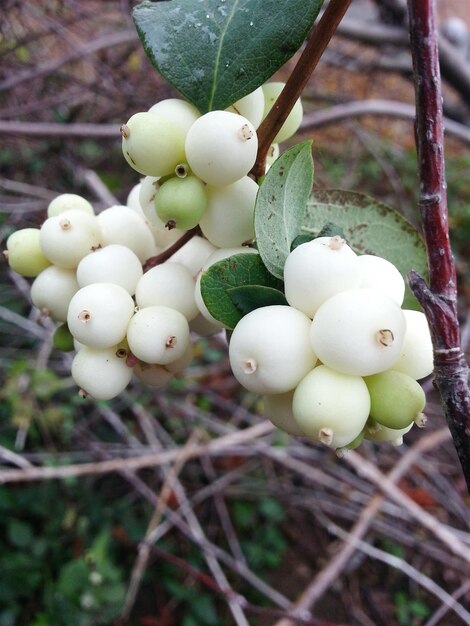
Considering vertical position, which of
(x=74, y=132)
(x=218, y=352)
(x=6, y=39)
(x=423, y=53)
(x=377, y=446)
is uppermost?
(x=423, y=53)

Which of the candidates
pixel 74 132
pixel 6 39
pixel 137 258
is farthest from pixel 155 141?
pixel 6 39

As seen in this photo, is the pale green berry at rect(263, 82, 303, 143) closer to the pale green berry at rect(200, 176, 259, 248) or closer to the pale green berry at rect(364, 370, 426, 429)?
the pale green berry at rect(200, 176, 259, 248)

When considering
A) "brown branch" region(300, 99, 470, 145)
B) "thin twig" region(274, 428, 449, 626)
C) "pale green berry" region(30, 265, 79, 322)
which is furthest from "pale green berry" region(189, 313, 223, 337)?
"brown branch" region(300, 99, 470, 145)

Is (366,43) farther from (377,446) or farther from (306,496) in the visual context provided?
(306,496)

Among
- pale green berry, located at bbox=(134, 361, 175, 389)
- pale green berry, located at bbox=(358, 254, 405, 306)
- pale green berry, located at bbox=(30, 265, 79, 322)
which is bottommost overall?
pale green berry, located at bbox=(134, 361, 175, 389)

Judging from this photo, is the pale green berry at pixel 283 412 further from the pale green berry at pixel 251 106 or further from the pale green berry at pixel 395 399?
the pale green berry at pixel 251 106
